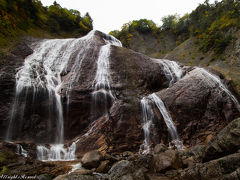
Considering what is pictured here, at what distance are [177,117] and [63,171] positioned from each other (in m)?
7.63

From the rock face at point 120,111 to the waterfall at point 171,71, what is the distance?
2.18 metres

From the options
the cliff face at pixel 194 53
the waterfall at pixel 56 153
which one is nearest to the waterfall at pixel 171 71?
the cliff face at pixel 194 53

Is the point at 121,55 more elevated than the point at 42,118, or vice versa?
the point at 121,55

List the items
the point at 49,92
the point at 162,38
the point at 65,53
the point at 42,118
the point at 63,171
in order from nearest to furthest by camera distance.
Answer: the point at 63,171 → the point at 42,118 → the point at 49,92 → the point at 65,53 → the point at 162,38

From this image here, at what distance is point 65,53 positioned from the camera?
14.7m

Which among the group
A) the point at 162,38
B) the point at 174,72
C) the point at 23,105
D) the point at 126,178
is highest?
the point at 162,38

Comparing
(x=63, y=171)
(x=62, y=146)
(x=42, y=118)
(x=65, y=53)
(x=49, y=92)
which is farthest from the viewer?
(x=65, y=53)

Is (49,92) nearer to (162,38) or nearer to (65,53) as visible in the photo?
(65,53)

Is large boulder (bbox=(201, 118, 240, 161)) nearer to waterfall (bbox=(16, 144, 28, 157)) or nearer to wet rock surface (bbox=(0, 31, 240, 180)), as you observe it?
wet rock surface (bbox=(0, 31, 240, 180))

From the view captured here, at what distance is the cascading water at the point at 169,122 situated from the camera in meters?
9.05

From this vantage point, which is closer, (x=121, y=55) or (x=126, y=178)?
(x=126, y=178)

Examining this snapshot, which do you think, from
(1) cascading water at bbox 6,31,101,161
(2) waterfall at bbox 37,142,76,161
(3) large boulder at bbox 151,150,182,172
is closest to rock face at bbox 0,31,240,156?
(1) cascading water at bbox 6,31,101,161

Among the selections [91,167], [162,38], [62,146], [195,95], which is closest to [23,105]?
[62,146]

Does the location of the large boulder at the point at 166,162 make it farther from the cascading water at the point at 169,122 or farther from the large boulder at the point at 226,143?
the cascading water at the point at 169,122
